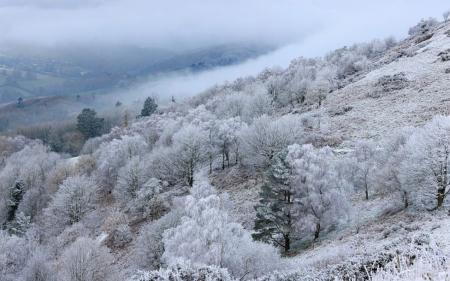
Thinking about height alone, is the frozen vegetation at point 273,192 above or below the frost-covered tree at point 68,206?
above

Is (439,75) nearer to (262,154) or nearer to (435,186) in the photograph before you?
(262,154)

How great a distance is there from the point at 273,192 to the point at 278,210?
180 centimetres

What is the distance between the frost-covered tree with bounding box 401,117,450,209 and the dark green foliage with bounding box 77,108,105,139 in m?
143

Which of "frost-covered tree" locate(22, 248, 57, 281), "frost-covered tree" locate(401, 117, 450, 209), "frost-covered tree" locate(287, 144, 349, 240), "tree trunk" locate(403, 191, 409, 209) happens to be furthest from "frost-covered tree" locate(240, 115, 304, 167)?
"frost-covered tree" locate(22, 248, 57, 281)

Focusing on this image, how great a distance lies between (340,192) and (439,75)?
4134 centimetres

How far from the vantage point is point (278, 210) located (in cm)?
3491

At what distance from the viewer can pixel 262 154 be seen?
5603cm

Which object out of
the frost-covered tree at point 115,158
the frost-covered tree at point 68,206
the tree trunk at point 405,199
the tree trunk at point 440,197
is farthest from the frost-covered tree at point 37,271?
the frost-covered tree at point 115,158

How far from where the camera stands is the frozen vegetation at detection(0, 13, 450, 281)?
22156 millimetres

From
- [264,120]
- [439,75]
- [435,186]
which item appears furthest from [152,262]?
[439,75]

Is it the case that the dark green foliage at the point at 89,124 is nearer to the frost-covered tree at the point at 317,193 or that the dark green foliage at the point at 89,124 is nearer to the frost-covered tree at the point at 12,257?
the frost-covered tree at the point at 12,257

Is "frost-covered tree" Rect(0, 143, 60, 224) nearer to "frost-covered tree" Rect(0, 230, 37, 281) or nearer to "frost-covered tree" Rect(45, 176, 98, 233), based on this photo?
"frost-covered tree" Rect(45, 176, 98, 233)

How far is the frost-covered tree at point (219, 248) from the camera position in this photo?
72.5 ft

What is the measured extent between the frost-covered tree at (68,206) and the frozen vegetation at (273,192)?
0.19 metres
